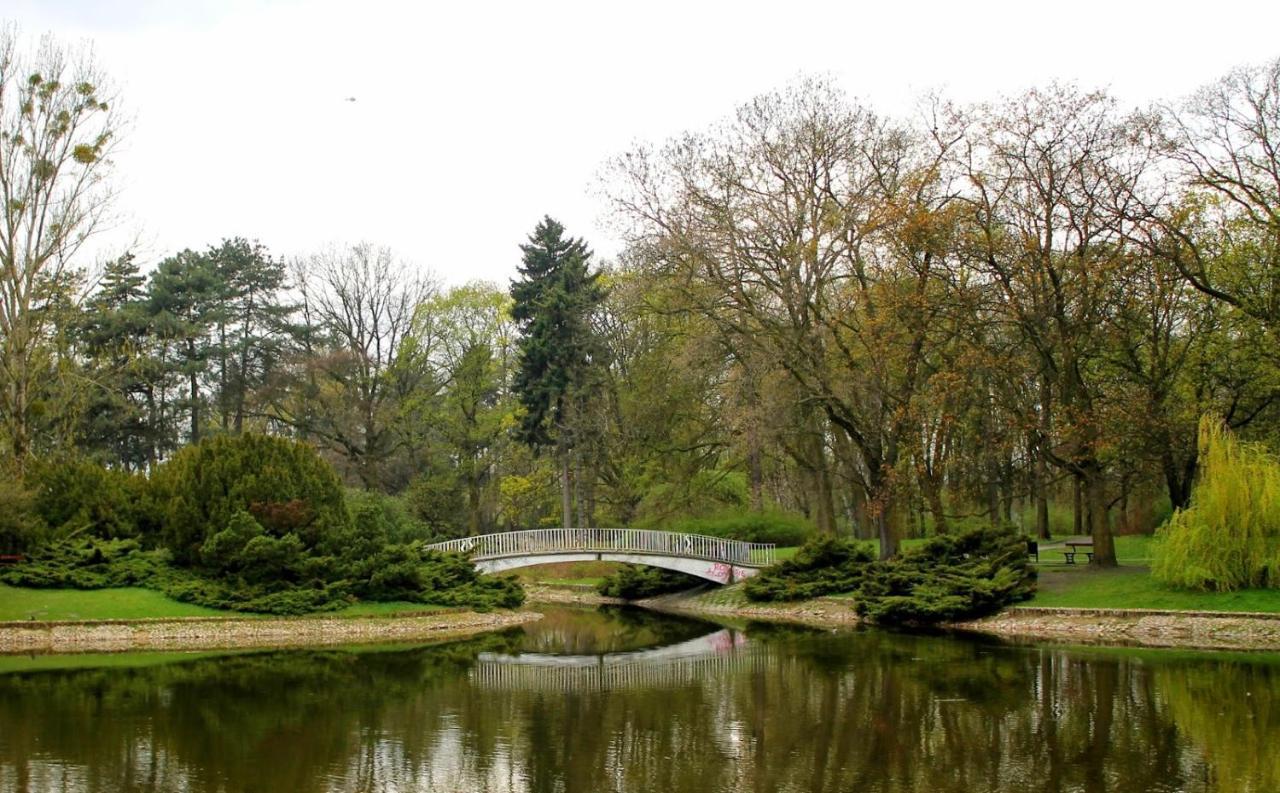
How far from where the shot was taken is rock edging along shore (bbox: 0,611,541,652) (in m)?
28.8

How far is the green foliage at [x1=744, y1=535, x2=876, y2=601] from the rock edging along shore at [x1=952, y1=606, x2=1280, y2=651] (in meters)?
5.60

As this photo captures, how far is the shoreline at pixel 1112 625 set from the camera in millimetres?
25906

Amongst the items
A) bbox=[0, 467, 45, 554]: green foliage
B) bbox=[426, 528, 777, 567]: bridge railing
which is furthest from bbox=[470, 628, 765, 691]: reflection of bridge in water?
bbox=[0, 467, 45, 554]: green foliage

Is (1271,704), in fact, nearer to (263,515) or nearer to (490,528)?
(263,515)

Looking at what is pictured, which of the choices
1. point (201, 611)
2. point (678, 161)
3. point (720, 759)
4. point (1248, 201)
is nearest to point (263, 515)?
point (201, 611)

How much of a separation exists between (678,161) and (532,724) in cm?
2258

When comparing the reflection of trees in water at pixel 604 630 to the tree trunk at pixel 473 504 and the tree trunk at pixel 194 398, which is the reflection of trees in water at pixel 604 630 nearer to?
the tree trunk at pixel 473 504

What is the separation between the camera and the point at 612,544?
41.5m

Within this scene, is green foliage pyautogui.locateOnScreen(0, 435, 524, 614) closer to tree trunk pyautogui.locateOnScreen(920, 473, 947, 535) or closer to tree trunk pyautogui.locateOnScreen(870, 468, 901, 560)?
tree trunk pyautogui.locateOnScreen(870, 468, 901, 560)

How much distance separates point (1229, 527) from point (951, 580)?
24.1 feet

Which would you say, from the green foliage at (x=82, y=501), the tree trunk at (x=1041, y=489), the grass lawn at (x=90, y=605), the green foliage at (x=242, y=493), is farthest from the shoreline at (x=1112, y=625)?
the green foliage at (x=82, y=501)

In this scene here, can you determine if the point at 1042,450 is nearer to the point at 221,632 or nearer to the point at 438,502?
the point at 221,632

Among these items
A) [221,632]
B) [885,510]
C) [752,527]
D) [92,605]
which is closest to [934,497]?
[885,510]

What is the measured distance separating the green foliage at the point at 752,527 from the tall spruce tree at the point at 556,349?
733cm
